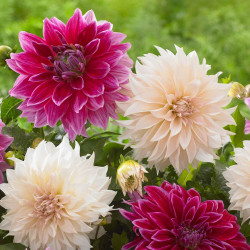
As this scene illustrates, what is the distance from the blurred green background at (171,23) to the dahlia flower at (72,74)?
162 cm

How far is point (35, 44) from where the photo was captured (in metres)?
0.47

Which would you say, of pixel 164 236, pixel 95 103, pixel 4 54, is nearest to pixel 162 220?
pixel 164 236

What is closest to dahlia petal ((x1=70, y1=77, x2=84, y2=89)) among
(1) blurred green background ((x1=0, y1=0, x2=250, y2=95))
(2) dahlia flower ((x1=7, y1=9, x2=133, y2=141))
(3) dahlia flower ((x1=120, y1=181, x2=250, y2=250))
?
(2) dahlia flower ((x1=7, y1=9, x2=133, y2=141))

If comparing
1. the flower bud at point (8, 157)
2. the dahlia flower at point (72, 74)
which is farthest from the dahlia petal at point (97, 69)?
the flower bud at point (8, 157)

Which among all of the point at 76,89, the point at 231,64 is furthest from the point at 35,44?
the point at 231,64

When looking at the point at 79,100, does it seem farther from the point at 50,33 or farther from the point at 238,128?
the point at 238,128

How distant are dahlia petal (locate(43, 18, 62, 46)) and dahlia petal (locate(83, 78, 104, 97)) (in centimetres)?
5

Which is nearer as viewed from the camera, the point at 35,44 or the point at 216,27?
the point at 35,44

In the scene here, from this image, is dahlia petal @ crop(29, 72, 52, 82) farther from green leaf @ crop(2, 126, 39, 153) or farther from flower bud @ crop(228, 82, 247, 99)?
flower bud @ crop(228, 82, 247, 99)

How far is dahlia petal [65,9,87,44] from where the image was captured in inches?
18.8

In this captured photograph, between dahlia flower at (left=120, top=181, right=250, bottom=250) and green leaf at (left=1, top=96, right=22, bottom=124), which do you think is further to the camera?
green leaf at (left=1, top=96, right=22, bottom=124)

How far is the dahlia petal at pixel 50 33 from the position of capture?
1.55ft

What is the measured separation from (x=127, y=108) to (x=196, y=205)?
103 mm

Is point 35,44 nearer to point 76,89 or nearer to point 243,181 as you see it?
point 76,89
